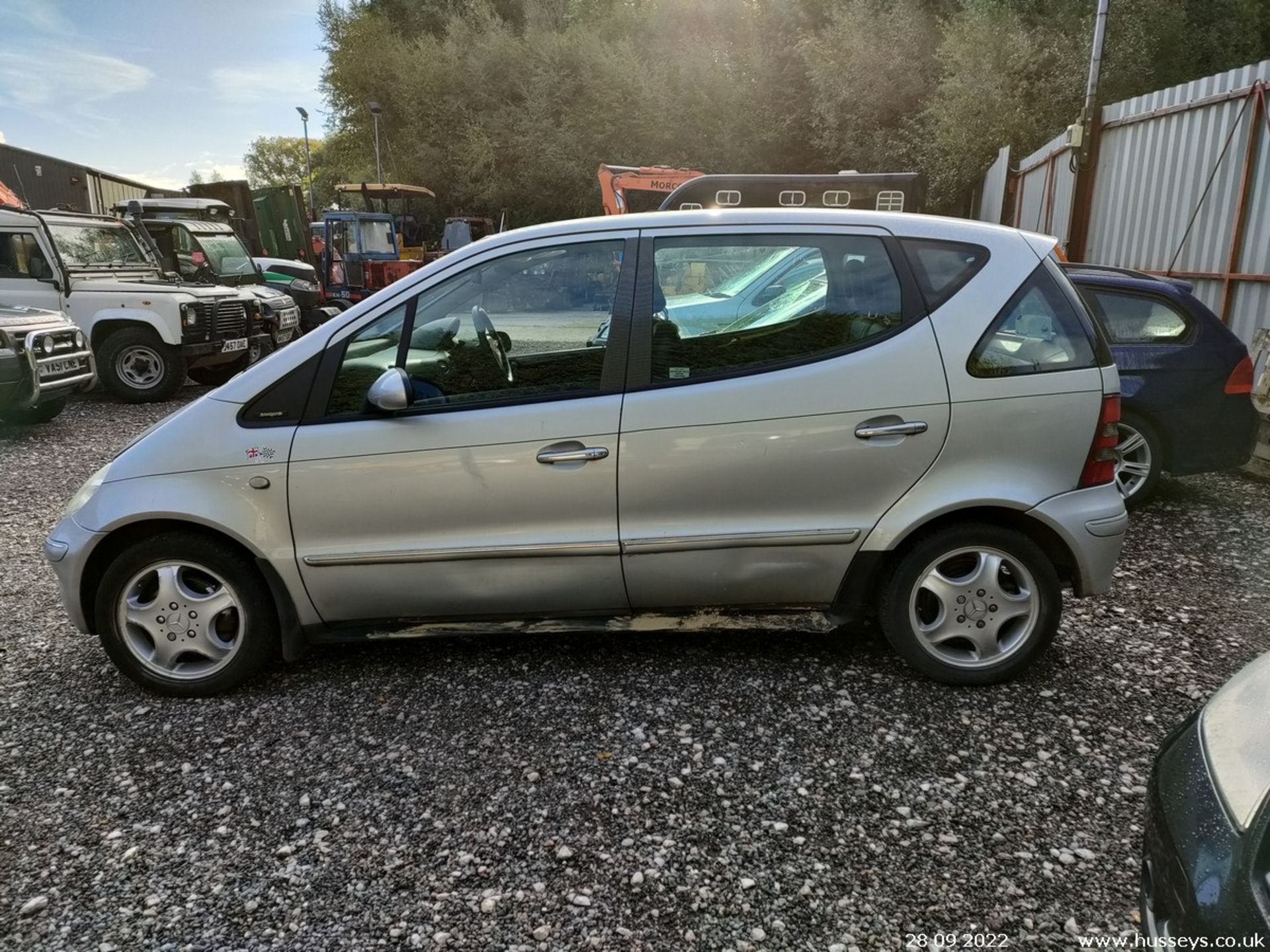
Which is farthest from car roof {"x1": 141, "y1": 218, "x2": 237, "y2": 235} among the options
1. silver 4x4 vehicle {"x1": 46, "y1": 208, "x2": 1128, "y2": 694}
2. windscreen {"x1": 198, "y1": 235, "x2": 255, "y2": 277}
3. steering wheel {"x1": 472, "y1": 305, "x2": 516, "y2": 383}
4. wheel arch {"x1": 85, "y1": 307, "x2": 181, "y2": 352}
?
steering wheel {"x1": 472, "y1": 305, "x2": 516, "y2": 383}

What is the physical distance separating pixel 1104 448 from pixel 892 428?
0.79 metres

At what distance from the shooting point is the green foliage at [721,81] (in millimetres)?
21641

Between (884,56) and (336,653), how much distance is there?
2640 cm

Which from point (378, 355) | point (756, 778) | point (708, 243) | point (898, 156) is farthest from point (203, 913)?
point (898, 156)

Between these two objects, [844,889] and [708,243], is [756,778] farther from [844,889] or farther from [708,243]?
[708,243]

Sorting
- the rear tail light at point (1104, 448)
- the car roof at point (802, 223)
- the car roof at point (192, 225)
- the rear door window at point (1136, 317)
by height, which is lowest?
the rear tail light at point (1104, 448)

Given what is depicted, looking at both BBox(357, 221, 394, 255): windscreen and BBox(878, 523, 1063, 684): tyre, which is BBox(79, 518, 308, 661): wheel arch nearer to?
BBox(878, 523, 1063, 684): tyre

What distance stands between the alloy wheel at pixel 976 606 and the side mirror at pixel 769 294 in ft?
3.80

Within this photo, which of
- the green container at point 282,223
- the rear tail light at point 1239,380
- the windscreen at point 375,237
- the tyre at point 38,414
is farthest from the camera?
the green container at point 282,223

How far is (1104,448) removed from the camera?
334 cm

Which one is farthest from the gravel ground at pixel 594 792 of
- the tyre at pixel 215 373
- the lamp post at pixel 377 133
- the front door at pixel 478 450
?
the lamp post at pixel 377 133

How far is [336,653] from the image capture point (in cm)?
396

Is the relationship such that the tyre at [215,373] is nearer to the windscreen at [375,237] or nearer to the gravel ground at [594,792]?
the windscreen at [375,237]

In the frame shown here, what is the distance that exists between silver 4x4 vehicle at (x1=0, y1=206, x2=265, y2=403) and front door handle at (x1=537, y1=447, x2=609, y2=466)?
30.3 feet
